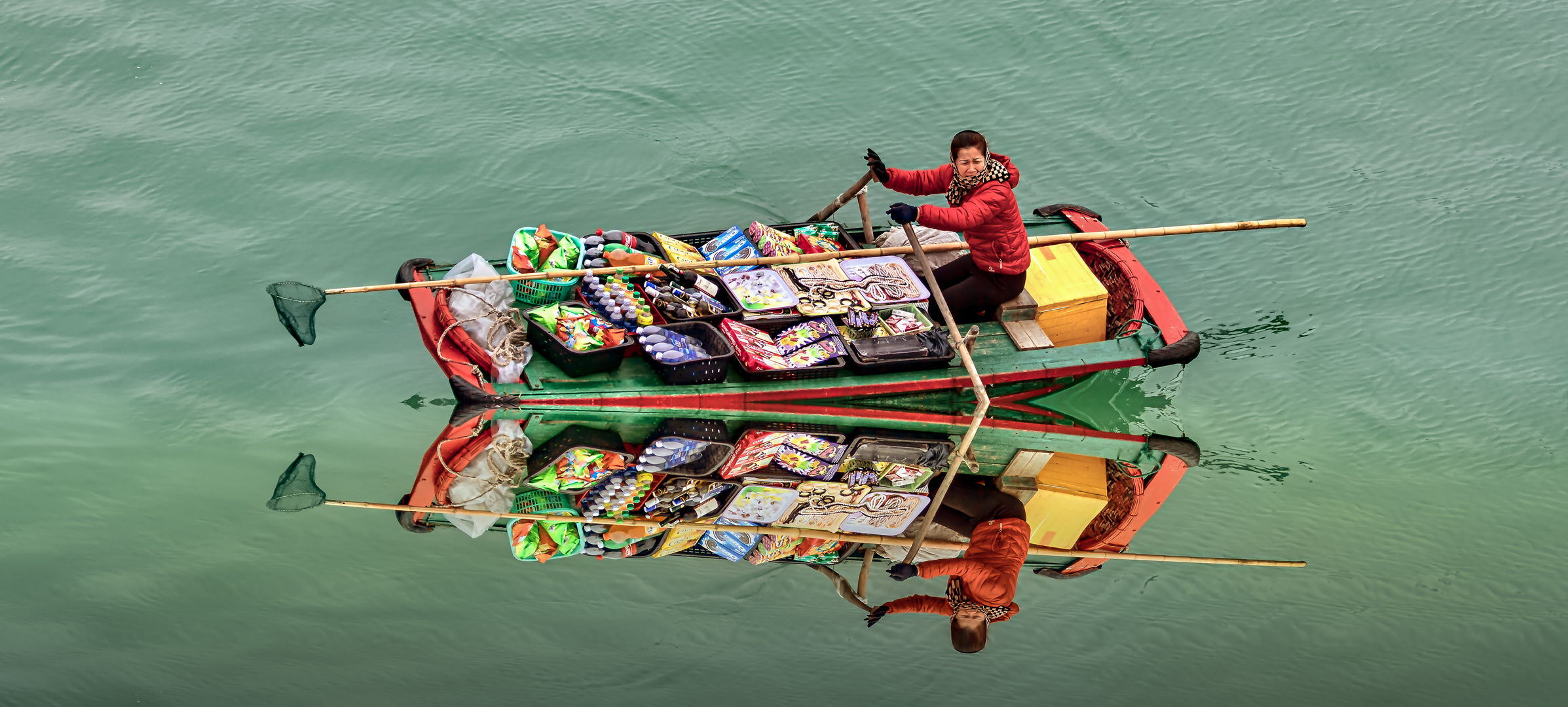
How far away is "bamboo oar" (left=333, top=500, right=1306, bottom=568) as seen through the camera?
24.1 feet

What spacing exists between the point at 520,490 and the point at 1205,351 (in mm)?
5039

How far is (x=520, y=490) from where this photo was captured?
7.68 metres

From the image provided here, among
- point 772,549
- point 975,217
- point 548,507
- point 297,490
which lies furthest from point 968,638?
point 297,490

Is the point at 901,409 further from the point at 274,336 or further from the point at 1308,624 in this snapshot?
the point at 274,336

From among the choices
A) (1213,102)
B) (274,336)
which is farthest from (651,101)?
(1213,102)

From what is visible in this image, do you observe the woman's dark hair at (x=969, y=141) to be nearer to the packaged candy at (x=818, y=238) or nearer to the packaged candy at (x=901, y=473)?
the packaged candy at (x=818, y=238)

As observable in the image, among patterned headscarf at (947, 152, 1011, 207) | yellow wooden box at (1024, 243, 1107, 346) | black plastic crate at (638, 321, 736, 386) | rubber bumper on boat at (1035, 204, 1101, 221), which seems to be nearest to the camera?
black plastic crate at (638, 321, 736, 386)

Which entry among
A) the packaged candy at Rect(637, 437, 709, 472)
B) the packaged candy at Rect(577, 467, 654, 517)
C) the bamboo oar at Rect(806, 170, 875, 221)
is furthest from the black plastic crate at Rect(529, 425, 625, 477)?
the bamboo oar at Rect(806, 170, 875, 221)

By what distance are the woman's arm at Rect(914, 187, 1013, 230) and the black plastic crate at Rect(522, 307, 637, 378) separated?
2028mm

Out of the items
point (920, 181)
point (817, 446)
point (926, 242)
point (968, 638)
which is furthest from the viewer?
point (926, 242)

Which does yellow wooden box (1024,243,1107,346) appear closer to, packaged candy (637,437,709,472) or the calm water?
the calm water

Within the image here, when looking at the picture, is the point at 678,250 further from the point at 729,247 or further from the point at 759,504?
the point at 759,504

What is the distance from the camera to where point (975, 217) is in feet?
27.6

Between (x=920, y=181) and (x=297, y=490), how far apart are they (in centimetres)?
447
